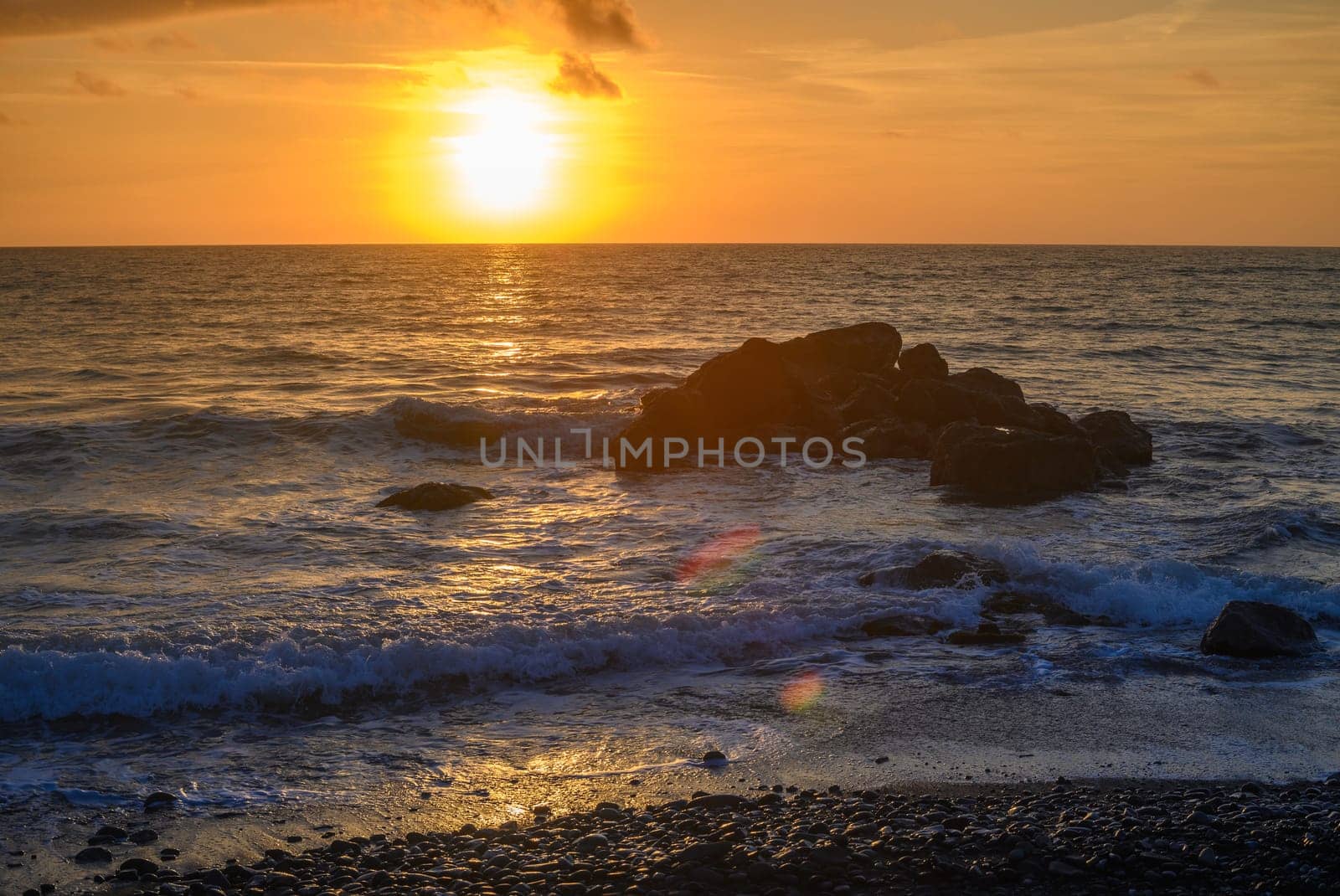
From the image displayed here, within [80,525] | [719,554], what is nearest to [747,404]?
[719,554]

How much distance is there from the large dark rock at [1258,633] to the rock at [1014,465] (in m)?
6.80

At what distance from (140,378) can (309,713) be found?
2459 centimetres

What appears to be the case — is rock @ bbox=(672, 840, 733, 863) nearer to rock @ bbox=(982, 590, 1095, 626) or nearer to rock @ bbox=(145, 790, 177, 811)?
rock @ bbox=(145, 790, 177, 811)

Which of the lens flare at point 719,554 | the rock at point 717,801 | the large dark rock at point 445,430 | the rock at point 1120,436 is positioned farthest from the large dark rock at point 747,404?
the rock at point 717,801

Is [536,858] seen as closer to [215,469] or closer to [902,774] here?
[902,774]

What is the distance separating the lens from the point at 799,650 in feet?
33.9

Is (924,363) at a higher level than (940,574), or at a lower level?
higher

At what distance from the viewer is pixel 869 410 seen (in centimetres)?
2211

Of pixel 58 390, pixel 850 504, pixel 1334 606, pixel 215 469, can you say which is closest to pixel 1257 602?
pixel 1334 606

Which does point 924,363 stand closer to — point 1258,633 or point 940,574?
point 940,574

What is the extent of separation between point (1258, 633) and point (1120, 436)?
1093cm

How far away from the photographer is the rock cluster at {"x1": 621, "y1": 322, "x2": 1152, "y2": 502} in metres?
18.8

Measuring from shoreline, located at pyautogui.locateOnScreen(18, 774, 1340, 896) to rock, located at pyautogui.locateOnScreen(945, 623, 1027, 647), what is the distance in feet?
11.0

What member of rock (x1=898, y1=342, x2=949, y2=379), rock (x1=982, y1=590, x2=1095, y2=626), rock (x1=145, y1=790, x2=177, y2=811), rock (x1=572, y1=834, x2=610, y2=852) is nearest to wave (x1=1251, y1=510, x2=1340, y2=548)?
rock (x1=982, y1=590, x2=1095, y2=626)
